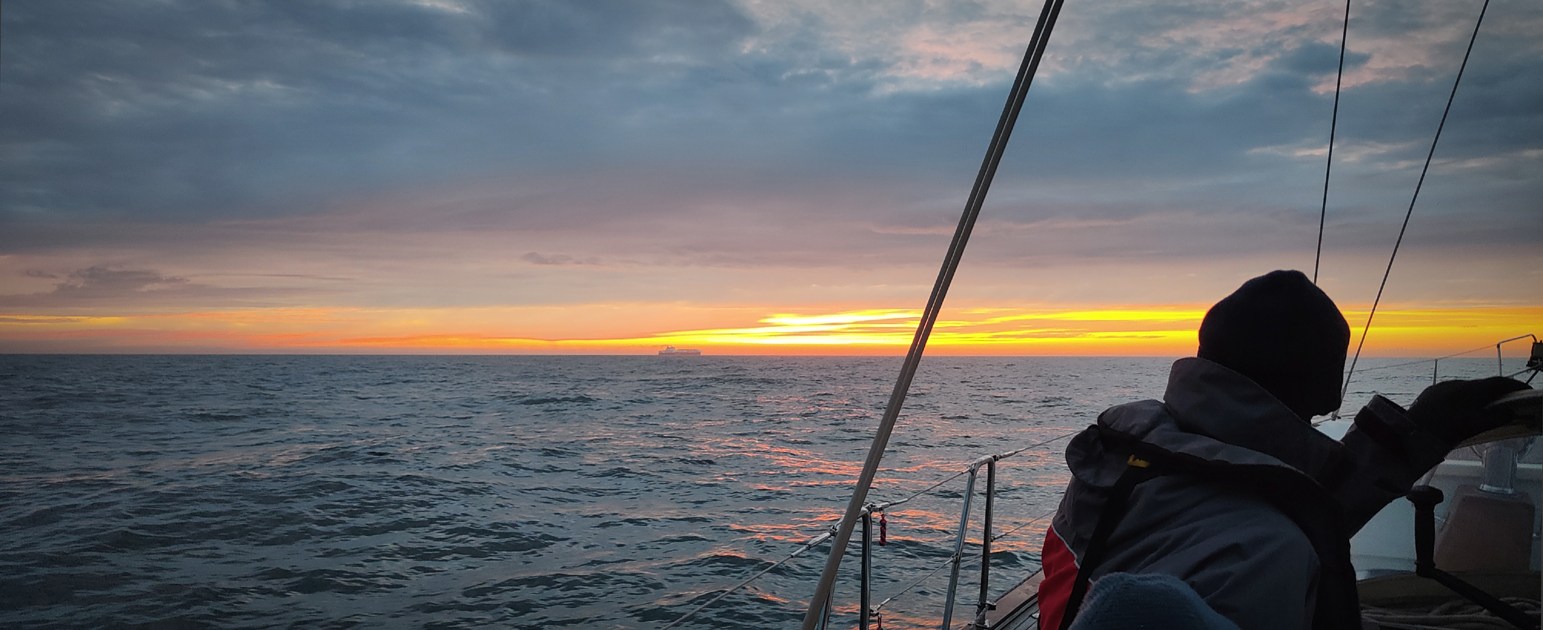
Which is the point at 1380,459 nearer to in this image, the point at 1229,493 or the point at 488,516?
the point at 1229,493

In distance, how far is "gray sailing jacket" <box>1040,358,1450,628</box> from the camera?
1.02 m

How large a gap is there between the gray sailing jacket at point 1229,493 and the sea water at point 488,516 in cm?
434

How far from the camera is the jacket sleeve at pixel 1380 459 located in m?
1.26

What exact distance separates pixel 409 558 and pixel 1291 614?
42.4 feet

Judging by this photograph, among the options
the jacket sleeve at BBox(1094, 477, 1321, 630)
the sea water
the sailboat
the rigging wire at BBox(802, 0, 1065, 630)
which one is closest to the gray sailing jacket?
the jacket sleeve at BBox(1094, 477, 1321, 630)

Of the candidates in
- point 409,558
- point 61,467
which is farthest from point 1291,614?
point 61,467

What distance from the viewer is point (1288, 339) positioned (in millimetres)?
1278

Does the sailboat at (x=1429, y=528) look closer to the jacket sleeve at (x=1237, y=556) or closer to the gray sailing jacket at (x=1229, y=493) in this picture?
the gray sailing jacket at (x=1229, y=493)

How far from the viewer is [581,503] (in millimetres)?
16109

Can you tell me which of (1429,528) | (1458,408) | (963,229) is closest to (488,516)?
(963,229)

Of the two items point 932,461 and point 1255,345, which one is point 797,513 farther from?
point 1255,345

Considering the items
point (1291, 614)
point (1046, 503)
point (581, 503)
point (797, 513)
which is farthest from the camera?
point (581, 503)

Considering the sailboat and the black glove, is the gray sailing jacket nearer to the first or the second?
the black glove

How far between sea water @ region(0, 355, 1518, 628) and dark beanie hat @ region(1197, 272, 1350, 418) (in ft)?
14.3
